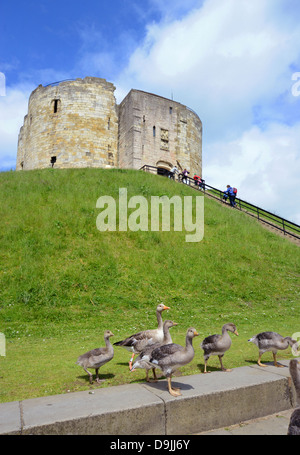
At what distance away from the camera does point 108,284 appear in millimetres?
13172

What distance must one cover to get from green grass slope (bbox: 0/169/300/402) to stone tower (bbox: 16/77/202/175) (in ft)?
47.7

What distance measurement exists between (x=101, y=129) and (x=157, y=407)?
1369 inches

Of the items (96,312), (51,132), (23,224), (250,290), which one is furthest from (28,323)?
(51,132)

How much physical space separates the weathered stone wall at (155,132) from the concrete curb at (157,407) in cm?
3056

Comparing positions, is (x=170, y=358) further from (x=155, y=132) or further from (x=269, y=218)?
(x=155, y=132)

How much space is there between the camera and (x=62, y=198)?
18.7 metres

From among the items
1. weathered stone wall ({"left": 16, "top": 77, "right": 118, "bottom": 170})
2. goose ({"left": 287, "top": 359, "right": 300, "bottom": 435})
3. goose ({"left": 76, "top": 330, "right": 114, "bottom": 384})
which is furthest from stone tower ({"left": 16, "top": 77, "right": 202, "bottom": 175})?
goose ({"left": 287, "top": 359, "right": 300, "bottom": 435})

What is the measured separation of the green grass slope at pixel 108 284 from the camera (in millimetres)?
7164

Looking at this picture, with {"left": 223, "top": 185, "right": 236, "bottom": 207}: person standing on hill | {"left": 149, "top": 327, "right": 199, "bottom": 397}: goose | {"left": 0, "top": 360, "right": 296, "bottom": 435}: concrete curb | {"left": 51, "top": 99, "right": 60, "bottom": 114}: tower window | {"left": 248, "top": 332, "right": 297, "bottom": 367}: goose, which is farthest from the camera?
{"left": 51, "top": 99, "right": 60, "bottom": 114}: tower window

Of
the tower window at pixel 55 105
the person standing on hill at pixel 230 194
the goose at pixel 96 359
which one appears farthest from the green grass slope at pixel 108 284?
the tower window at pixel 55 105

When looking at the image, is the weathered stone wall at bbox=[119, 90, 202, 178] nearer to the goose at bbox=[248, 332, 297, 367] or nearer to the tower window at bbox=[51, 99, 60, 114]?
the tower window at bbox=[51, 99, 60, 114]

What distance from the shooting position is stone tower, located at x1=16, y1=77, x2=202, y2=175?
34438mm

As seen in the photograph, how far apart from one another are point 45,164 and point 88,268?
24.8 m
